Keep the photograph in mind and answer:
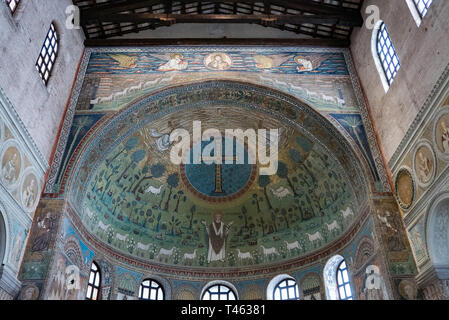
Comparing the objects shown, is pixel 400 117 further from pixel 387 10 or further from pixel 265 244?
pixel 265 244

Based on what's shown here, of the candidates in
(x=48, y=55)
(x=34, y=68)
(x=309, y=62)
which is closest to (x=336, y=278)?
(x=309, y=62)

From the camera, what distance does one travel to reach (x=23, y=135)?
509 inches

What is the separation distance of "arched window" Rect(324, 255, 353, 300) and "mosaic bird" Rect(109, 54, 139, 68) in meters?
12.9

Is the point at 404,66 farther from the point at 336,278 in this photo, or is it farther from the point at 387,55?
the point at 336,278

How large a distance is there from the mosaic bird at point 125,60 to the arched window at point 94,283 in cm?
918

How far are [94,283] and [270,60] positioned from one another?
1299cm

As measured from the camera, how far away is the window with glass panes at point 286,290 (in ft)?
61.1

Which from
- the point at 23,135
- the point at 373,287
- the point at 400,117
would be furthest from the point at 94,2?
the point at 373,287

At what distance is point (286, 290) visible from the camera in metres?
18.9

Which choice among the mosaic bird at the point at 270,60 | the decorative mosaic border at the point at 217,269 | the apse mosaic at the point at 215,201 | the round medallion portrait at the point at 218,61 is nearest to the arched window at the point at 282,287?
the decorative mosaic border at the point at 217,269

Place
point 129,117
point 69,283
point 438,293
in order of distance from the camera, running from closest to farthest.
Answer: point 438,293 < point 69,283 < point 129,117

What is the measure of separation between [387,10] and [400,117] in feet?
14.7

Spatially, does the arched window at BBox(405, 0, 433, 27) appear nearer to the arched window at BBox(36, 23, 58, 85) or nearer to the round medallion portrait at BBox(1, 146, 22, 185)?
the arched window at BBox(36, 23, 58, 85)

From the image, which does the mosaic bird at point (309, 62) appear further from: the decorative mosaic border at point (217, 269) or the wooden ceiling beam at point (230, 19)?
the decorative mosaic border at point (217, 269)
